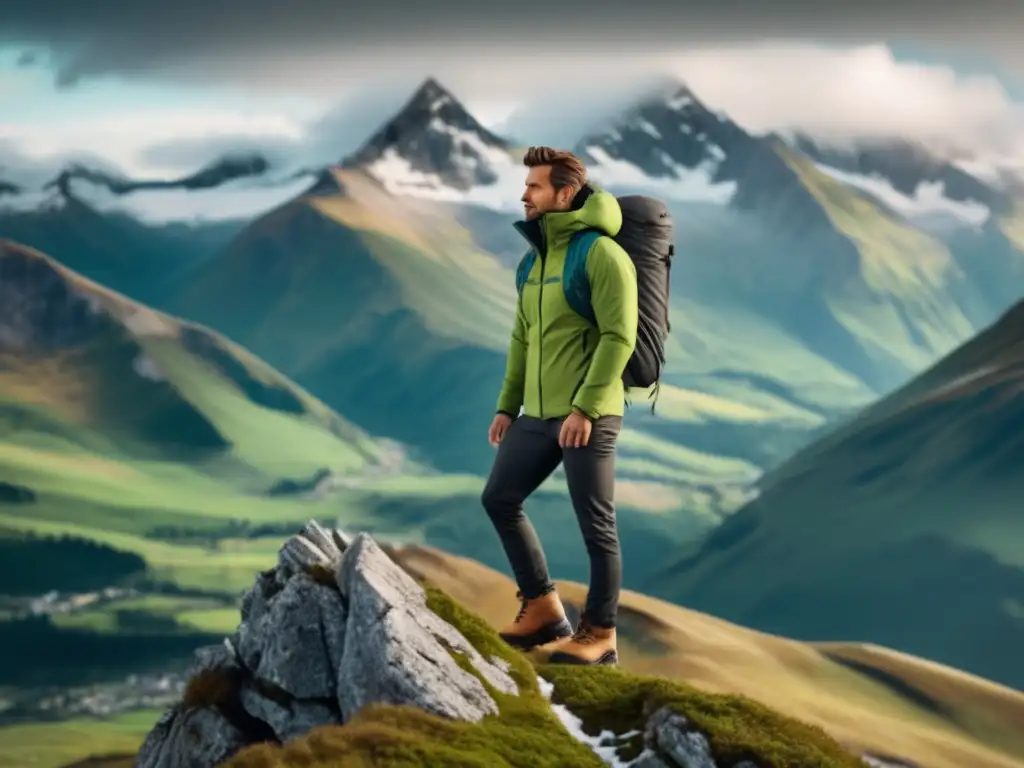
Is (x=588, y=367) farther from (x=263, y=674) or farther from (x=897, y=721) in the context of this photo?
(x=897, y=721)

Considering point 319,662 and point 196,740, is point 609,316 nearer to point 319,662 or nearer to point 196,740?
point 319,662

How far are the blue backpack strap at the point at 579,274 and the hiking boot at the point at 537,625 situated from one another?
451 cm

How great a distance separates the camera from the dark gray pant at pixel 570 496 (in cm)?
1739

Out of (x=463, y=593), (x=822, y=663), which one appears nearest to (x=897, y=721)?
(x=822, y=663)

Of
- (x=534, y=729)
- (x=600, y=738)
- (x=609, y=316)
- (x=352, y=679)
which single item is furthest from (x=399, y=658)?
(x=609, y=316)

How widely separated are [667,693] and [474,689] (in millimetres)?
2488

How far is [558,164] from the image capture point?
57.7ft

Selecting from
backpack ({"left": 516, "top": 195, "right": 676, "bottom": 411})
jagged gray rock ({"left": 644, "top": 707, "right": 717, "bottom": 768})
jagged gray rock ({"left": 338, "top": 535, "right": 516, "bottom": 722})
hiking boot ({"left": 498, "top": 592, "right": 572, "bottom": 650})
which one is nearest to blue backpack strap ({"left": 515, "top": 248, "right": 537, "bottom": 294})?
backpack ({"left": 516, "top": 195, "right": 676, "bottom": 411})

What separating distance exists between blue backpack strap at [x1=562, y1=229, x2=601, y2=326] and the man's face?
61 cm

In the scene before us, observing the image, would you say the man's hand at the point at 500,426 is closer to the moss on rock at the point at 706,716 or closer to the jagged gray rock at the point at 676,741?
the moss on rock at the point at 706,716

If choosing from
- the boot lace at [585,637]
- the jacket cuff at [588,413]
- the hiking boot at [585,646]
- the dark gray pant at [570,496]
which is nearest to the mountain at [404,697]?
the hiking boot at [585,646]

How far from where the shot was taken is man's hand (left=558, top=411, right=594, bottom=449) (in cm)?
1694

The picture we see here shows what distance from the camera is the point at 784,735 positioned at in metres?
16.3

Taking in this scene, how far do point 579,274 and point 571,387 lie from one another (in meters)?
1.59
